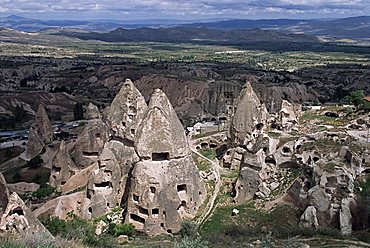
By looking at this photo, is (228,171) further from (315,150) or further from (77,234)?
(77,234)

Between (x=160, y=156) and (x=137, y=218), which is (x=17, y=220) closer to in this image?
(x=137, y=218)

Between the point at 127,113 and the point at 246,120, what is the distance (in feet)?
27.6

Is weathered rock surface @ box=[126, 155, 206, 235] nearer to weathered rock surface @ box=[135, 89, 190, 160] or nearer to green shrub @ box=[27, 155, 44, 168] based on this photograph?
weathered rock surface @ box=[135, 89, 190, 160]

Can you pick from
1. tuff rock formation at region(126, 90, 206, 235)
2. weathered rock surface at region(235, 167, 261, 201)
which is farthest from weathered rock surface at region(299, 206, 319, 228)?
tuff rock formation at region(126, 90, 206, 235)

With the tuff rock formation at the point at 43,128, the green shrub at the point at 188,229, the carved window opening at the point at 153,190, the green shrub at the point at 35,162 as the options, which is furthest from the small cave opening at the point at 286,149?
the tuff rock formation at the point at 43,128

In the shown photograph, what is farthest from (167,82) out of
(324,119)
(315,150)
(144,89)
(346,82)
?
(315,150)

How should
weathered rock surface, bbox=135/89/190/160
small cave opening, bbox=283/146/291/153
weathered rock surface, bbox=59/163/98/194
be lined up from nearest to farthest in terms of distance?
weathered rock surface, bbox=135/89/190/160, small cave opening, bbox=283/146/291/153, weathered rock surface, bbox=59/163/98/194

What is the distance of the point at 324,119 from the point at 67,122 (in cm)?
4300

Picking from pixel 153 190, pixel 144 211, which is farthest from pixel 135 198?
pixel 153 190

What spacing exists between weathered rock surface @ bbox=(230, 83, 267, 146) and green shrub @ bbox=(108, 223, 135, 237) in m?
12.1

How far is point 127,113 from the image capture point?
111 ft

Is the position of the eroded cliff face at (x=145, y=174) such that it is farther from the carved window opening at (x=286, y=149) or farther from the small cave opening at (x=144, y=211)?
the carved window opening at (x=286, y=149)

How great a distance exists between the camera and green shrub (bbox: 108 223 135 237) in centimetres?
2625

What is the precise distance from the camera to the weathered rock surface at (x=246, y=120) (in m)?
36.3
